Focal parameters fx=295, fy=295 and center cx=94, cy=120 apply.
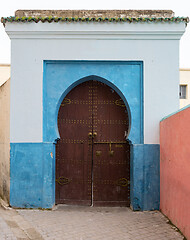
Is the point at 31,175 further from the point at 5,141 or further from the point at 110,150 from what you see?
the point at 110,150

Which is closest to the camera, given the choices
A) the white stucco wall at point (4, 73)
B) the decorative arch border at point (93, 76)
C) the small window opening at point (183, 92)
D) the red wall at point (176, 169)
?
the red wall at point (176, 169)

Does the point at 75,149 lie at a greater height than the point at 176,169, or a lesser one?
greater

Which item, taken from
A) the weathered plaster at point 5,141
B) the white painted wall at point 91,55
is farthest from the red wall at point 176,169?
the weathered plaster at point 5,141

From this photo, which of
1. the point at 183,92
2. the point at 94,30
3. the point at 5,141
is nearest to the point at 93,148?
the point at 5,141

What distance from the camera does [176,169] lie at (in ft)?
15.5

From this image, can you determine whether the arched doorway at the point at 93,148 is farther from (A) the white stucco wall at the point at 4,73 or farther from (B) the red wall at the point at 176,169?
(A) the white stucco wall at the point at 4,73

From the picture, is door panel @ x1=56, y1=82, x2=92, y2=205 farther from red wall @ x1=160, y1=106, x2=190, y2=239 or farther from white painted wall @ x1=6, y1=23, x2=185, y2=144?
red wall @ x1=160, y1=106, x2=190, y2=239

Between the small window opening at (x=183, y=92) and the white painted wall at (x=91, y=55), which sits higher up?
the small window opening at (x=183, y=92)

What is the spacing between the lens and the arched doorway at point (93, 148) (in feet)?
20.1

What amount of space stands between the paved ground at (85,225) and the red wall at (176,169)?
0.25 m

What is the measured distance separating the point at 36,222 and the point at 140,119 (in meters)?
2.75

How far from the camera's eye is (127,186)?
613 centimetres

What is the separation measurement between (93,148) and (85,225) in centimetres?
172

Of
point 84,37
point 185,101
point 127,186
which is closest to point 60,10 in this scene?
point 84,37
